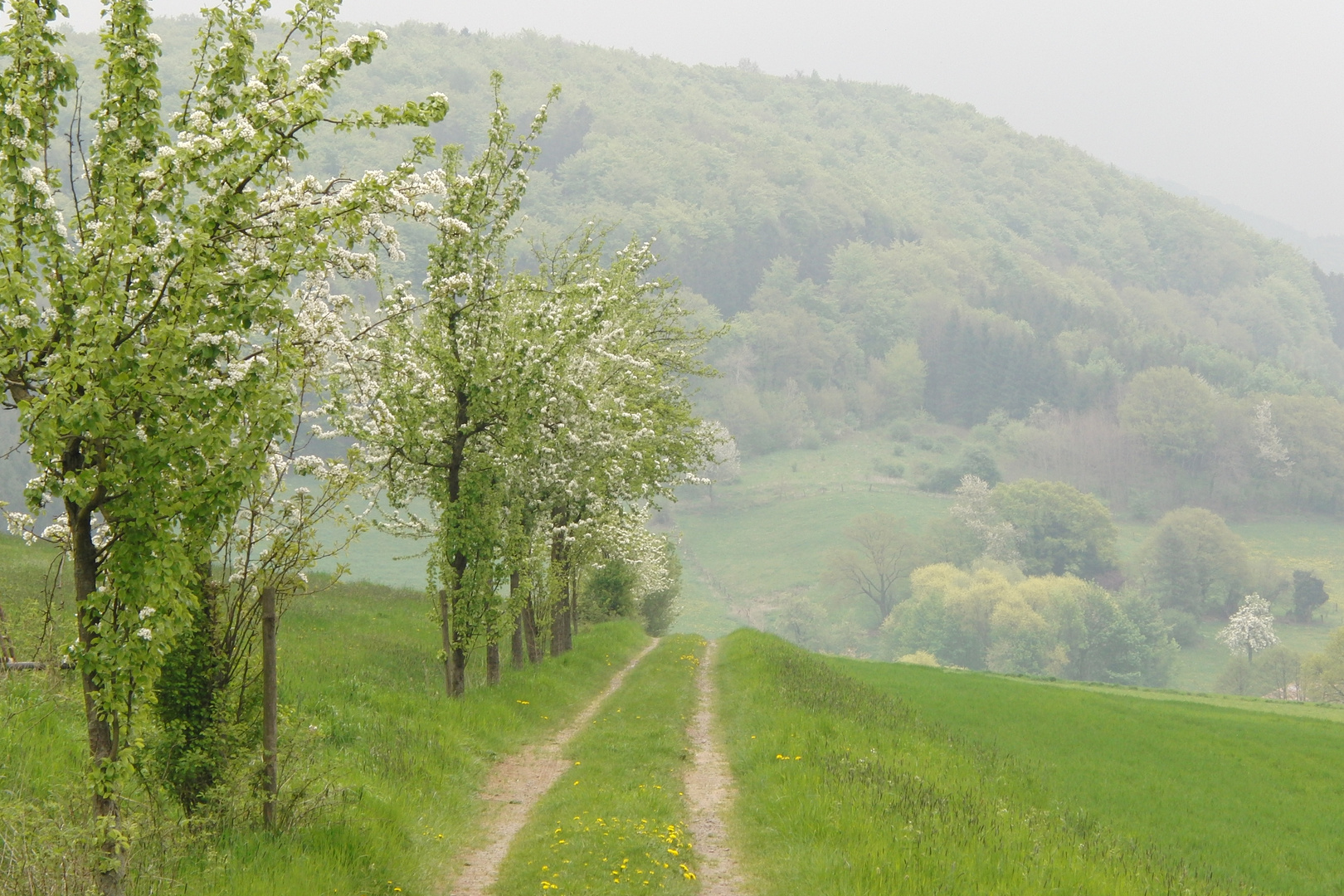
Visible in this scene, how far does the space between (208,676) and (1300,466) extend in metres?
213

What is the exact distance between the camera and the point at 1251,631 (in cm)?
12244

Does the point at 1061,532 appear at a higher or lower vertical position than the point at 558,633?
higher

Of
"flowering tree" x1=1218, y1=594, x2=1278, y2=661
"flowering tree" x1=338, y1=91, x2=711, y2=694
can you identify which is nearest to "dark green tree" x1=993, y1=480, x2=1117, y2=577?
"flowering tree" x1=1218, y1=594, x2=1278, y2=661

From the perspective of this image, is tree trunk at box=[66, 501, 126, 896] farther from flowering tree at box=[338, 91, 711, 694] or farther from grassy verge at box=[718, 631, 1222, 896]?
flowering tree at box=[338, 91, 711, 694]

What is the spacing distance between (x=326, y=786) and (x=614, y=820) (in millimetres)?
3862

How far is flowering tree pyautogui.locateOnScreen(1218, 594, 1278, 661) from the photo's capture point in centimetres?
12162

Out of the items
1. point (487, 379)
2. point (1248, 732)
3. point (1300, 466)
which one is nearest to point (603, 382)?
point (487, 379)

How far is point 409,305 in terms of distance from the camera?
15594 millimetres

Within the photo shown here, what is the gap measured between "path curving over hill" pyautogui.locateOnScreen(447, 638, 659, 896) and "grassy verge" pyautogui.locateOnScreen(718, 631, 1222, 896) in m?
3.25

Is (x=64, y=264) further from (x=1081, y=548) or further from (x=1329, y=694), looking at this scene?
(x=1081, y=548)

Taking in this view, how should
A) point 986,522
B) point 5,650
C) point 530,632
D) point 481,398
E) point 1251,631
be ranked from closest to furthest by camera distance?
point 5,650, point 481,398, point 530,632, point 1251,631, point 986,522

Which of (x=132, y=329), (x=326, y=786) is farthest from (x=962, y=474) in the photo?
(x=132, y=329)

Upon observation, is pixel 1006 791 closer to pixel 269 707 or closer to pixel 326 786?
pixel 326 786

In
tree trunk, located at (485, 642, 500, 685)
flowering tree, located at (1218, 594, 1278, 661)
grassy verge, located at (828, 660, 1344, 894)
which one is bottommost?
flowering tree, located at (1218, 594, 1278, 661)
